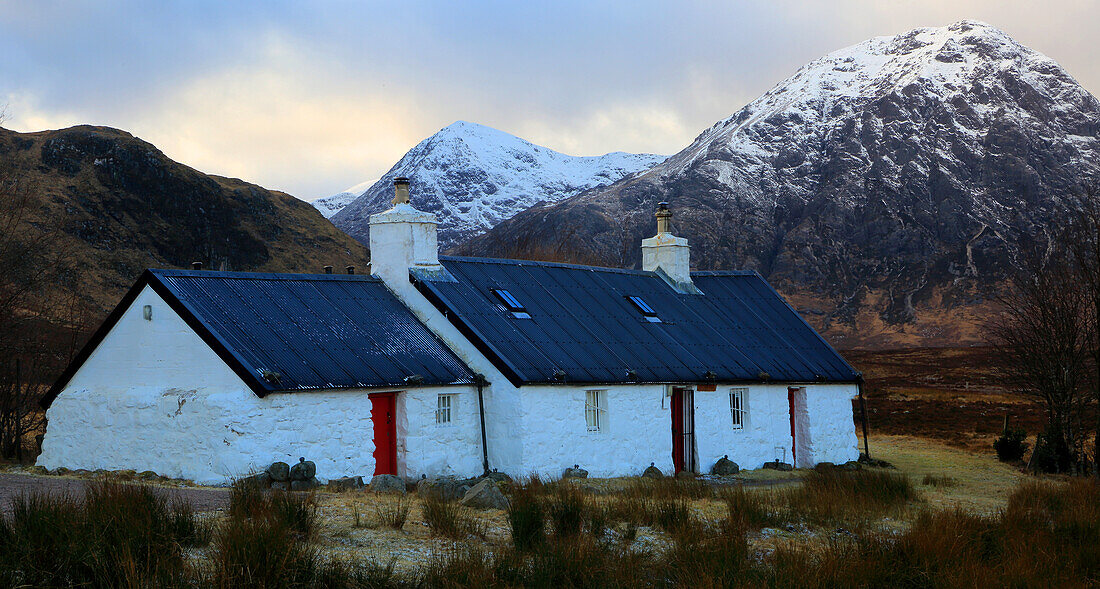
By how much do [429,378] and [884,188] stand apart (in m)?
122

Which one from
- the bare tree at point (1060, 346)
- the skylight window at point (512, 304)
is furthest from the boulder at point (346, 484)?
the bare tree at point (1060, 346)

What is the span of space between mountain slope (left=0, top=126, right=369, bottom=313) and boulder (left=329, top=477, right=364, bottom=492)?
56.1m

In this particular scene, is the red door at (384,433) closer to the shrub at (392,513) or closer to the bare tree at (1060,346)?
the shrub at (392,513)

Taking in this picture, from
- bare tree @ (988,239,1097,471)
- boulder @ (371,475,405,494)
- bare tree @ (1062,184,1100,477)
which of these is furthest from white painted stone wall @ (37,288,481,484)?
bare tree @ (988,239,1097,471)

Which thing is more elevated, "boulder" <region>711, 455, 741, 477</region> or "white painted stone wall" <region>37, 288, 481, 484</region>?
"white painted stone wall" <region>37, 288, 481, 484</region>

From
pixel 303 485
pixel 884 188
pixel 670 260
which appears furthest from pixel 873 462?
pixel 884 188

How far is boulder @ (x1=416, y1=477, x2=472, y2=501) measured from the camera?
16417 millimetres

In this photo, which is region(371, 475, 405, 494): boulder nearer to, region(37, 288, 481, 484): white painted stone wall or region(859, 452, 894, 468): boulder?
region(37, 288, 481, 484): white painted stone wall

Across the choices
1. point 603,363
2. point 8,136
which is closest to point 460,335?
point 603,363

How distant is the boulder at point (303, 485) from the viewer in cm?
1734

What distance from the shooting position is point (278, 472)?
1753 centimetres

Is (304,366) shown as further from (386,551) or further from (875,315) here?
(875,315)

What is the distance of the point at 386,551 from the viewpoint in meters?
11.1

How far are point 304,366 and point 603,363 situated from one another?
6505 millimetres
